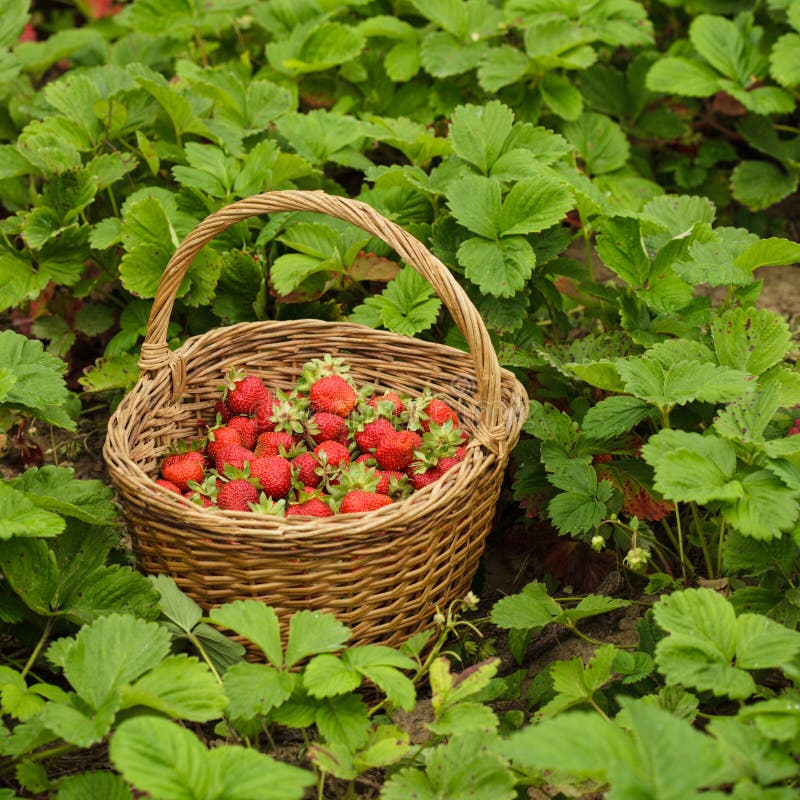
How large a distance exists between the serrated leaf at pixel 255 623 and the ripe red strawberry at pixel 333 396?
63 cm

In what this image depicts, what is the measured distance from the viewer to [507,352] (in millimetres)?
2318

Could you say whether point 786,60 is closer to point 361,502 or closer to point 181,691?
point 361,502

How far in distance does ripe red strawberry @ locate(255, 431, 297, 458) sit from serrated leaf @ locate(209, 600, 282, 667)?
0.54 meters

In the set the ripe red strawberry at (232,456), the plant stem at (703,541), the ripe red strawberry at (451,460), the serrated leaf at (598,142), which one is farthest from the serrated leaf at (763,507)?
the serrated leaf at (598,142)

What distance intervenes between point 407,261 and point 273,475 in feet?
1.55

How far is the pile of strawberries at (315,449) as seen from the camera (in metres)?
2.02

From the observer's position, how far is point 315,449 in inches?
85.3

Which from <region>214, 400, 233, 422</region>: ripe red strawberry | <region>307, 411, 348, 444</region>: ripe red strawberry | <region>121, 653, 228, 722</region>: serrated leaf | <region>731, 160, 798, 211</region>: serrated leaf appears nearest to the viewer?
<region>121, 653, 228, 722</region>: serrated leaf

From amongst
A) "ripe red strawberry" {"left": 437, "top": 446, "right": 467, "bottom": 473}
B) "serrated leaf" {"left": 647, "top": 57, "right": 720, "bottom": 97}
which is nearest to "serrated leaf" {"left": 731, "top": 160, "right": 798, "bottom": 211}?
"serrated leaf" {"left": 647, "top": 57, "right": 720, "bottom": 97}

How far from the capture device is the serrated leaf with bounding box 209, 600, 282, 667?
63.7 inches

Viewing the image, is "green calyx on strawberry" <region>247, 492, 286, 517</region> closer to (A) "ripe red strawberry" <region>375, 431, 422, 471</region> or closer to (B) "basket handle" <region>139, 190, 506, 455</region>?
(A) "ripe red strawberry" <region>375, 431, 422, 471</region>

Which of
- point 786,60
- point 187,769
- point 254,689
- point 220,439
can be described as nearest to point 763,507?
point 254,689

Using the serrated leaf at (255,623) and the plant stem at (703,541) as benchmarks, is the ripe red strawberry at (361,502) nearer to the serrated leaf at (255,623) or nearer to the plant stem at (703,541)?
the serrated leaf at (255,623)

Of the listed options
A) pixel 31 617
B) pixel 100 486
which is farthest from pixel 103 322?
pixel 31 617
